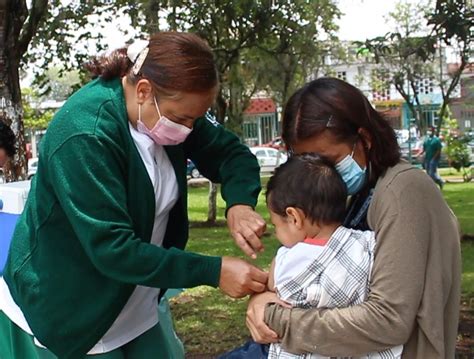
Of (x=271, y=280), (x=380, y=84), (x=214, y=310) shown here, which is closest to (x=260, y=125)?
(x=380, y=84)

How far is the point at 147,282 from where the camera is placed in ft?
Answer: 6.65

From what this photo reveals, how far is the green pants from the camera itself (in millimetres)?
2439

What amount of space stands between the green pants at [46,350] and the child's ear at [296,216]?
0.80m

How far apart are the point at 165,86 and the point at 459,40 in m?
4.33

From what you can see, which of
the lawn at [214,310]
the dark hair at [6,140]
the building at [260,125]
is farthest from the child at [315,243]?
the building at [260,125]

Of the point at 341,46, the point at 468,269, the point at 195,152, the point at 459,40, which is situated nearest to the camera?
the point at 195,152

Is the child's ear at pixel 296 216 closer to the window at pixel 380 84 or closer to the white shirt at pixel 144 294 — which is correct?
the white shirt at pixel 144 294

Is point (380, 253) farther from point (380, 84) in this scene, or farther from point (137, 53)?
point (380, 84)

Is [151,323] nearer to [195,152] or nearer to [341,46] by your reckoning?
[195,152]

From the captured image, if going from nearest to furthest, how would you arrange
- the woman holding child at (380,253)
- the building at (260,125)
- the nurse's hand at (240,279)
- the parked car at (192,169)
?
the woman holding child at (380,253)
the nurse's hand at (240,279)
the parked car at (192,169)
the building at (260,125)

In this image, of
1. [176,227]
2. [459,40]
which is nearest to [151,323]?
[176,227]

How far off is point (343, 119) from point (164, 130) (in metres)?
0.55

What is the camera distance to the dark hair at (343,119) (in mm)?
2047

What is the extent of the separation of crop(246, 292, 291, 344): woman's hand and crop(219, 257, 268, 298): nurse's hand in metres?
0.03
